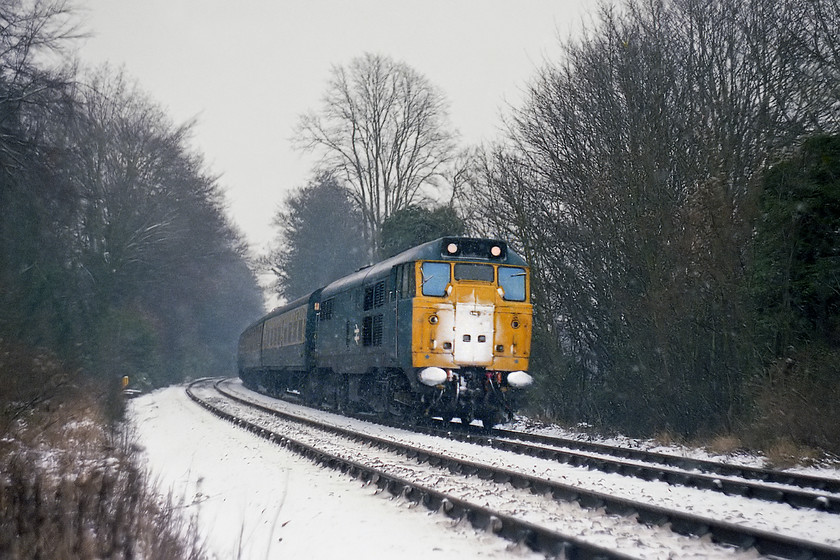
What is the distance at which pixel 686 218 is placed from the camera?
40.3 ft

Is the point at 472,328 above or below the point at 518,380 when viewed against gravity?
above

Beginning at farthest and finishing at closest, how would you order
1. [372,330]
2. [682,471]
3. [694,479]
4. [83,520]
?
[372,330] < [682,471] < [694,479] < [83,520]

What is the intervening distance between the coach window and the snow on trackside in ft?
12.6

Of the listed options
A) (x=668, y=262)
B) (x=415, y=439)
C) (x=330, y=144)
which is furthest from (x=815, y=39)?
(x=330, y=144)

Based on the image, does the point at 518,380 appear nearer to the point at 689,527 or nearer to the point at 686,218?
the point at 686,218

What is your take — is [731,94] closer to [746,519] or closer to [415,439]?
[415,439]

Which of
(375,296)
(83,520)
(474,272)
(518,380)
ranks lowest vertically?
(83,520)

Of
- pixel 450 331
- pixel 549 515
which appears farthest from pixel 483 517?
pixel 450 331

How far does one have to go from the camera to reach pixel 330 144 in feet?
106

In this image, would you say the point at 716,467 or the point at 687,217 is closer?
the point at 716,467

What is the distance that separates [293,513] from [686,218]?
26.9ft

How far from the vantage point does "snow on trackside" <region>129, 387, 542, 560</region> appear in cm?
560

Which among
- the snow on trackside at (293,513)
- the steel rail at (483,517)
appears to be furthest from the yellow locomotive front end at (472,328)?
the steel rail at (483,517)

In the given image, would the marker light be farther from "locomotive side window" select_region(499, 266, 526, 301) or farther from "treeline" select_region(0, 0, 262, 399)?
"treeline" select_region(0, 0, 262, 399)
